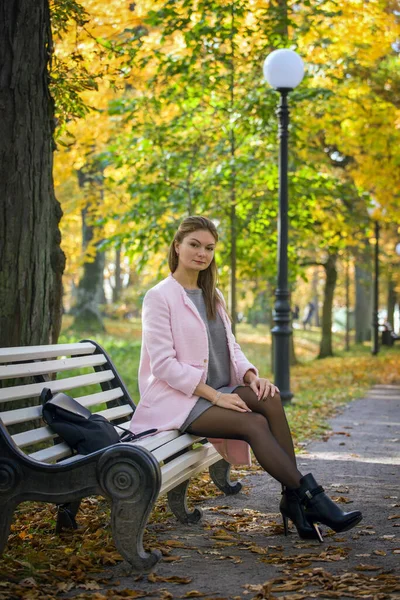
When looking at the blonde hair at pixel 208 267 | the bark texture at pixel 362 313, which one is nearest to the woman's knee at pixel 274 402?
the blonde hair at pixel 208 267

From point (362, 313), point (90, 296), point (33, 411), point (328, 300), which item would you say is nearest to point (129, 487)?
point (33, 411)

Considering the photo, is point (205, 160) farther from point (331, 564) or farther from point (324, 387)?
point (331, 564)

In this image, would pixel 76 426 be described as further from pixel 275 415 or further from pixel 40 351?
pixel 275 415

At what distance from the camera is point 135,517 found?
3.90 meters

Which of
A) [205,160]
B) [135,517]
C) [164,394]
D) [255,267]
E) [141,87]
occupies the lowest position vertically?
[135,517]

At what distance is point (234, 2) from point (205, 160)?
227 centimetres

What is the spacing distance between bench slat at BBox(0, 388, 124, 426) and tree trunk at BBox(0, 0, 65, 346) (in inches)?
33.3

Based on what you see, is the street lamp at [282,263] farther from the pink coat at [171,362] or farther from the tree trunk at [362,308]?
the tree trunk at [362,308]

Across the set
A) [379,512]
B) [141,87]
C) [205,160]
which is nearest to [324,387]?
[205,160]

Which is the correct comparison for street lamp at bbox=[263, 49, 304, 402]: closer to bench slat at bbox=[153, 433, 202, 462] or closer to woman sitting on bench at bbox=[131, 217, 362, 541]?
woman sitting on bench at bbox=[131, 217, 362, 541]

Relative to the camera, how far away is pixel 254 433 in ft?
15.2

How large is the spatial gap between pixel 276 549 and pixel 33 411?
1434 mm

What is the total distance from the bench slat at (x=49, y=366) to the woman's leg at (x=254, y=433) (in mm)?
787

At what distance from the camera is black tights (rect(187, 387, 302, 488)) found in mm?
4562
